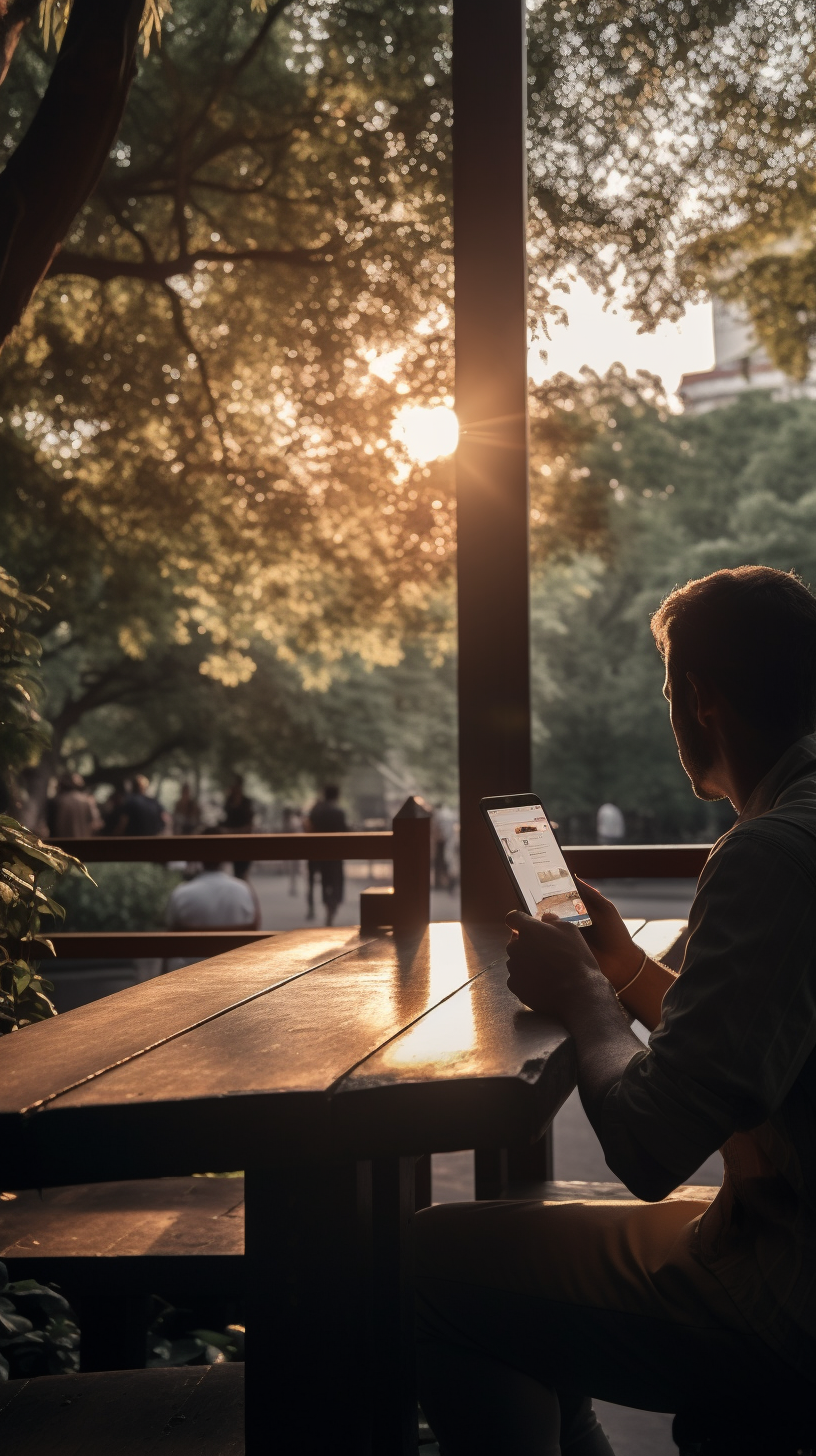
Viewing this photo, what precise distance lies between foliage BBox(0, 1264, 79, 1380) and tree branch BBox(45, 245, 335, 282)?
6402 mm

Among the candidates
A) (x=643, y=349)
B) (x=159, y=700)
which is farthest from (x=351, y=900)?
(x=643, y=349)

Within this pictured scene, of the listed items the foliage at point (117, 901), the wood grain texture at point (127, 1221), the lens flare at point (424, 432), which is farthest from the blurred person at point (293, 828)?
→ the wood grain texture at point (127, 1221)

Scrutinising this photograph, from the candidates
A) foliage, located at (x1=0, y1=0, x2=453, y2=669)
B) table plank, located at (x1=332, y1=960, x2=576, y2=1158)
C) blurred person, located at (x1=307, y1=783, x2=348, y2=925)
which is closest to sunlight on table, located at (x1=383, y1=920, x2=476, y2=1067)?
table plank, located at (x1=332, y1=960, x2=576, y2=1158)

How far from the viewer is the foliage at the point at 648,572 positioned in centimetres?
2858

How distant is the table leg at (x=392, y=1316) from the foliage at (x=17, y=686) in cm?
172

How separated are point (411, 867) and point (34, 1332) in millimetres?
1428

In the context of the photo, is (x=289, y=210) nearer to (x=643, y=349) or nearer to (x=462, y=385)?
(x=643, y=349)

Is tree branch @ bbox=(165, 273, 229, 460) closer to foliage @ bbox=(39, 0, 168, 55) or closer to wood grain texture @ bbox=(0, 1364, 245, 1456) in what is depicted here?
foliage @ bbox=(39, 0, 168, 55)

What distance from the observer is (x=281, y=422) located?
29.6ft

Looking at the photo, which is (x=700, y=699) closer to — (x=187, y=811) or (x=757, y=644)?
(x=757, y=644)

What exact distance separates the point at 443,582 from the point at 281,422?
1.68m

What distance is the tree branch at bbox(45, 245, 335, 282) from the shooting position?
7.98m

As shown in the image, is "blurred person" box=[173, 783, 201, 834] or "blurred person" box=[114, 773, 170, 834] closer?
"blurred person" box=[114, 773, 170, 834]

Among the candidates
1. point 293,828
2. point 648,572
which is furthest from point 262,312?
point 293,828
